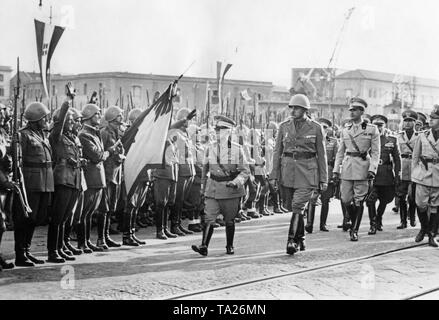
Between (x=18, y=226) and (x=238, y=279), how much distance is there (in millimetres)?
2844

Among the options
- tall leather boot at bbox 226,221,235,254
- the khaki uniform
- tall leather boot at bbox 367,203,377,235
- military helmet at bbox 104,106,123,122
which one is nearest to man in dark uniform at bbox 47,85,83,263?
military helmet at bbox 104,106,123,122

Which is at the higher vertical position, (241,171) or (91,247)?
(241,171)

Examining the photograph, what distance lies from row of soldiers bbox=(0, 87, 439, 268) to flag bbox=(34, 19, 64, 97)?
1.51 meters

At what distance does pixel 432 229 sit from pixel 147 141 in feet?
15.8

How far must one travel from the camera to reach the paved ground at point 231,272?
258 inches

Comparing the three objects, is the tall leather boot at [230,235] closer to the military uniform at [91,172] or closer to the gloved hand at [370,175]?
the military uniform at [91,172]

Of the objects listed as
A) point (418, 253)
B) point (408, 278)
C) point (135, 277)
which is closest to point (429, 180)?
point (418, 253)

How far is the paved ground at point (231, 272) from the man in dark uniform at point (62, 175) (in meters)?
0.41

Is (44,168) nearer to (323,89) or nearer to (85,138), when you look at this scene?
(85,138)

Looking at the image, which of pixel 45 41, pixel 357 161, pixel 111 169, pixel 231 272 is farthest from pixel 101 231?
pixel 357 161

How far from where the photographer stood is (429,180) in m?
10.0

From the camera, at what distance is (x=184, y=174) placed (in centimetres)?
1117

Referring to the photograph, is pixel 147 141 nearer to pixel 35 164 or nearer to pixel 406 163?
pixel 35 164

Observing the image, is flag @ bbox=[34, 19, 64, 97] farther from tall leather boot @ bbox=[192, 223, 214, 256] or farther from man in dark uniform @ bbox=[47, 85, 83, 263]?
tall leather boot @ bbox=[192, 223, 214, 256]
